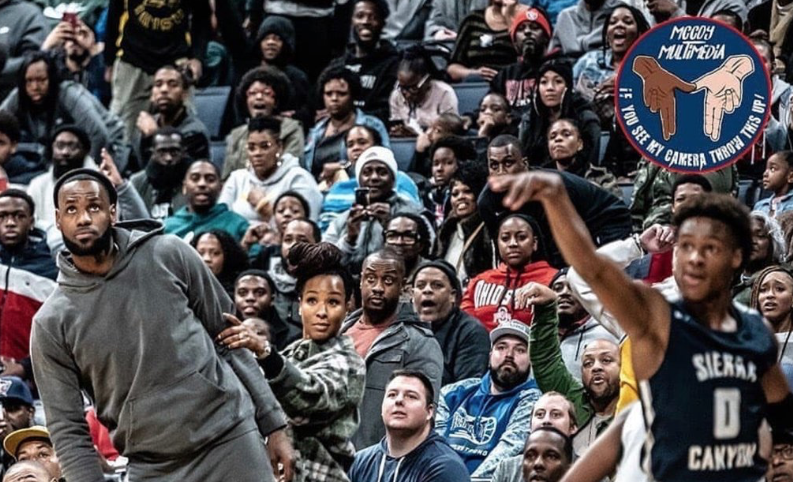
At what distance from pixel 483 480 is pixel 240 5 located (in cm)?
781

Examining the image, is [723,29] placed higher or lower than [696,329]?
higher

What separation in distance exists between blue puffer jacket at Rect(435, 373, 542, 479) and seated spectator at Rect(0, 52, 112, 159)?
15.6ft

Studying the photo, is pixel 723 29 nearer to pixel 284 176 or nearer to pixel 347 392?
pixel 347 392

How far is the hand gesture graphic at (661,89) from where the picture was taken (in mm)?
7793

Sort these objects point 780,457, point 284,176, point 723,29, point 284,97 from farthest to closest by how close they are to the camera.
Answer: point 284,97 < point 284,176 < point 780,457 < point 723,29

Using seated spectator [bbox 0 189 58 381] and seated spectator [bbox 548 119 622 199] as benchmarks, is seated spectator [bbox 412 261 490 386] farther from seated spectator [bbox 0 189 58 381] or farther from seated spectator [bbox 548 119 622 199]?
seated spectator [bbox 0 189 58 381]

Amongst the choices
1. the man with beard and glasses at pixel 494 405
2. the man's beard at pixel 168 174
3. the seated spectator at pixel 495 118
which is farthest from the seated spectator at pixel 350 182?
the man with beard and glasses at pixel 494 405

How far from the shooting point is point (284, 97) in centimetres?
1345

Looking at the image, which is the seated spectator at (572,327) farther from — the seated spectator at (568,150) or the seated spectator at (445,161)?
the seated spectator at (445,161)

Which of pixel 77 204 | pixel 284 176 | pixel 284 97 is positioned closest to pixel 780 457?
pixel 77 204

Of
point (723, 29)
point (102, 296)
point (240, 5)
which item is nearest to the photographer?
point (102, 296)

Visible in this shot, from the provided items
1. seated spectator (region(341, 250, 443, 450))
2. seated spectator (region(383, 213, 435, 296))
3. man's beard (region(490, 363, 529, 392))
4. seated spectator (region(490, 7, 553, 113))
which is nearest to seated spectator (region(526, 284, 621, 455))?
man's beard (region(490, 363, 529, 392))

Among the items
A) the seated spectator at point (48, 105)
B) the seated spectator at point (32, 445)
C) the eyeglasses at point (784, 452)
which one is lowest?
the seated spectator at point (32, 445)

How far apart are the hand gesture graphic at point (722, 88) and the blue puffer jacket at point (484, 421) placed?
1.95 m
